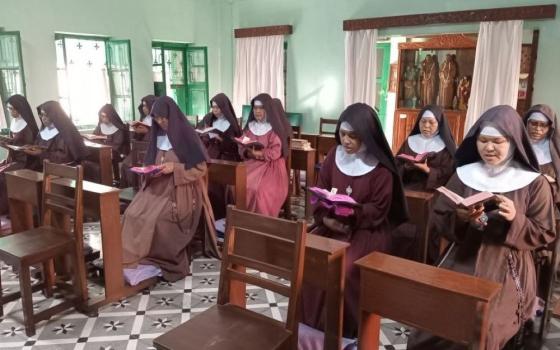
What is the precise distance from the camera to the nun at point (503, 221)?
211 centimetres

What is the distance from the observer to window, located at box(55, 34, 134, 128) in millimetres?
6820

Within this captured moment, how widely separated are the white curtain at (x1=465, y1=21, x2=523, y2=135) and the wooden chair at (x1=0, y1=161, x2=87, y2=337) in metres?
5.32

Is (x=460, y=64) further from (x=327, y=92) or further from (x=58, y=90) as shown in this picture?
(x=58, y=90)

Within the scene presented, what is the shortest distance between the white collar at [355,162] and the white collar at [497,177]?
555 millimetres

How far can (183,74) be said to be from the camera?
8.50 meters

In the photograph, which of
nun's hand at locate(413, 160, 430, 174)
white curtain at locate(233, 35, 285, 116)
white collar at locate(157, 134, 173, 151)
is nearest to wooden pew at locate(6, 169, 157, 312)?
white collar at locate(157, 134, 173, 151)

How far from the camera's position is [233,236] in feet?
6.81

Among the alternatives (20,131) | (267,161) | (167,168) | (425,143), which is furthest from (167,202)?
(20,131)

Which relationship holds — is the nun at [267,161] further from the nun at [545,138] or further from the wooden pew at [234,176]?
the nun at [545,138]

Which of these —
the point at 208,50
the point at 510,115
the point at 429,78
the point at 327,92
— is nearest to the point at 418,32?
the point at 429,78

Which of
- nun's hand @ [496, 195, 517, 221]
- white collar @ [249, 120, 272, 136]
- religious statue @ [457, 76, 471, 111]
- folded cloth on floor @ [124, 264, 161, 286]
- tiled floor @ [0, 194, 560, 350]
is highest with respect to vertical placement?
religious statue @ [457, 76, 471, 111]

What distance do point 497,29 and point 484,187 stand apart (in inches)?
174

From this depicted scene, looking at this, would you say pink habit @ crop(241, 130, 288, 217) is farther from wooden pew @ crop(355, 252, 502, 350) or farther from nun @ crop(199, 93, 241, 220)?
wooden pew @ crop(355, 252, 502, 350)

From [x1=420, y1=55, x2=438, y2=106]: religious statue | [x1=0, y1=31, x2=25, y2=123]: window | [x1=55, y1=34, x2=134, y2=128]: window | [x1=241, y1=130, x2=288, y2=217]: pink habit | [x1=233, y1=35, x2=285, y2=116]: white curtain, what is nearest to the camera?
[x1=241, y1=130, x2=288, y2=217]: pink habit
